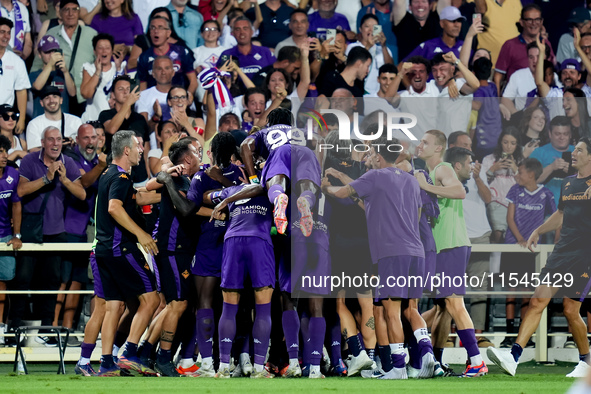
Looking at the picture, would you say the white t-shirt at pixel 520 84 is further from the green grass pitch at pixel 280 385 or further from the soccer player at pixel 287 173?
the green grass pitch at pixel 280 385

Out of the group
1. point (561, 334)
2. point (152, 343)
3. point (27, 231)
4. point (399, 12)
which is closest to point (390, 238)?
point (152, 343)

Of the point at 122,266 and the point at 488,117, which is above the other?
the point at 488,117

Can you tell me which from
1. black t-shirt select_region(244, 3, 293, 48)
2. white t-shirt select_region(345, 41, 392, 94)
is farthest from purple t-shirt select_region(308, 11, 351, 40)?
white t-shirt select_region(345, 41, 392, 94)

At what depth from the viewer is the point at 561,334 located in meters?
11.1

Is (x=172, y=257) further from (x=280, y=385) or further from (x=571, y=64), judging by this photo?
(x=571, y=64)

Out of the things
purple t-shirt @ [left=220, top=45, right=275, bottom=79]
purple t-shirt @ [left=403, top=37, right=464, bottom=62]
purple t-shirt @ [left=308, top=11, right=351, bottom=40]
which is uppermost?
purple t-shirt @ [left=308, top=11, right=351, bottom=40]

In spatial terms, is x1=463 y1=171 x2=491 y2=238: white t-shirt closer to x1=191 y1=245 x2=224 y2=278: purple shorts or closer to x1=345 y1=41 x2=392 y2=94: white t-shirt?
x1=345 y1=41 x2=392 y2=94: white t-shirt

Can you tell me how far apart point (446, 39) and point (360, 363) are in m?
6.79

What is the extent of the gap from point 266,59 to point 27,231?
4.69 meters

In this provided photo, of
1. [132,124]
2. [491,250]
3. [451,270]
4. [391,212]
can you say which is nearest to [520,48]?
[491,250]

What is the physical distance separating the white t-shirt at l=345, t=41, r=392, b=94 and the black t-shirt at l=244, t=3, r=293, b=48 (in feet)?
3.92

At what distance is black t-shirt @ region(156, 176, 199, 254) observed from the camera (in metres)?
9.30

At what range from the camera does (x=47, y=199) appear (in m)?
11.1

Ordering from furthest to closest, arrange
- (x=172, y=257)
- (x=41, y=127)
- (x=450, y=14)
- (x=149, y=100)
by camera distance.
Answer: (x=450, y=14) → (x=149, y=100) → (x=41, y=127) → (x=172, y=257)
